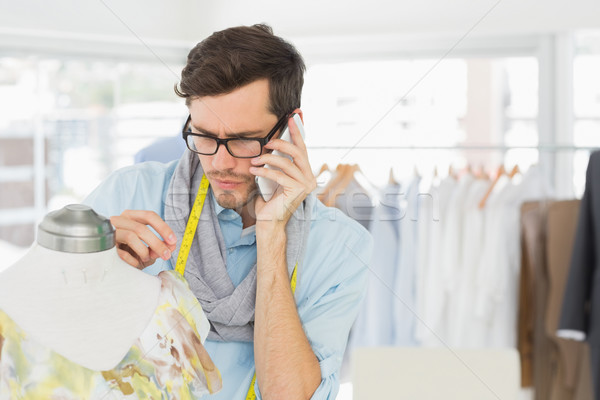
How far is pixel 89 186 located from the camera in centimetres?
228

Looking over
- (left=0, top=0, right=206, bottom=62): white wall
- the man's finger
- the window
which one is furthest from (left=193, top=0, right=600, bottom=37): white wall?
the man's finger

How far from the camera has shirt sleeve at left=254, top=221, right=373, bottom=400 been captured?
1047 millimetres

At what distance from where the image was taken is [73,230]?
1.98ft

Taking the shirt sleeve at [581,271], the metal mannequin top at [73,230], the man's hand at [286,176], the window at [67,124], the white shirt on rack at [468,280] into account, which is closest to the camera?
the metal mannequin top at [73,230]

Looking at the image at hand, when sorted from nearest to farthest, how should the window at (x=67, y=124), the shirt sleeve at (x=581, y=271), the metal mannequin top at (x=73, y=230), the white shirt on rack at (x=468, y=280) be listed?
the metal mannequin top at (x=73, y=230) < the shirt sleeve at (x=581, y=271) < the white shirt on rack at (x=468, y=280) < the window at (x=67, y=124)

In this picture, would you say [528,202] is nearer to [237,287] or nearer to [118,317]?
[237,287]

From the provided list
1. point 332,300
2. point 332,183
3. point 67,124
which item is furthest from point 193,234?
point 67,124

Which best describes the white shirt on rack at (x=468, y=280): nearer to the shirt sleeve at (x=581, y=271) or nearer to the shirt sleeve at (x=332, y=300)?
the shirt sleeve at (x=581, y=271)

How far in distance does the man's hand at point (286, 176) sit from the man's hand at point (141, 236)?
0.22 metres

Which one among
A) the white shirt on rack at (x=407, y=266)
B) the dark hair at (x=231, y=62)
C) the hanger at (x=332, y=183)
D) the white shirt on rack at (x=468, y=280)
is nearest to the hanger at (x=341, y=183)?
the hanger at (x=332, y=183)

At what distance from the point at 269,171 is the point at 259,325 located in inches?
9.5

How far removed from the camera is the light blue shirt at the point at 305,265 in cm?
108

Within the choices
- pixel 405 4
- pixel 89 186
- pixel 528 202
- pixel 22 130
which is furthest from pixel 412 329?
pixel 22 130

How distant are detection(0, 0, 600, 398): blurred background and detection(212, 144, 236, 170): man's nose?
886 mm
